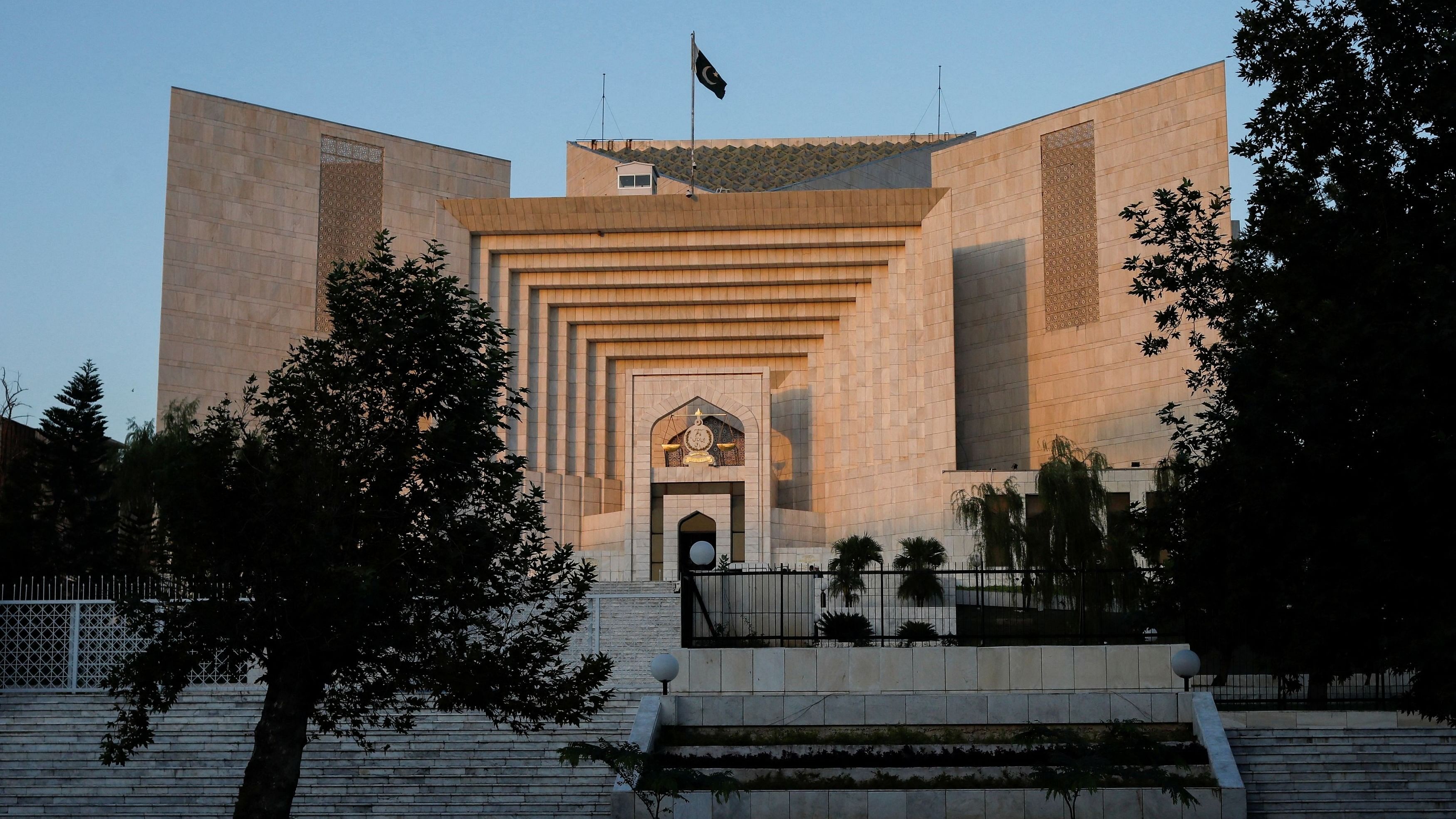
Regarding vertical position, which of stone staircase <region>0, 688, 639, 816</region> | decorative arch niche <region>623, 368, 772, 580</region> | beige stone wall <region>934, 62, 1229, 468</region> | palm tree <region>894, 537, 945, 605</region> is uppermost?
beige stone wall <region>934, 62, 1229, 468</region>

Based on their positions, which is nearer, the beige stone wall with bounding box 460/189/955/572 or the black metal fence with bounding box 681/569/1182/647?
the black metal fence with bounding box 681/569/1182/647

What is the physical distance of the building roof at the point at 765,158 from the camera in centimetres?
5081

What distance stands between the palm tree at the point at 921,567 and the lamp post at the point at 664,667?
3.70 m

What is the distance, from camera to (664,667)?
50.9ft

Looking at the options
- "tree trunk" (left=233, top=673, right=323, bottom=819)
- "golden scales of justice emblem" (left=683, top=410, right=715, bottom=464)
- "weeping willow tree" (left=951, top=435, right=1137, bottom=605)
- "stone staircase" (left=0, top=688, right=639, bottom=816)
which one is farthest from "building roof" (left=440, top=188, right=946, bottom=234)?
"tree trunk" (left=233, top=673, right=323, bottom=819)

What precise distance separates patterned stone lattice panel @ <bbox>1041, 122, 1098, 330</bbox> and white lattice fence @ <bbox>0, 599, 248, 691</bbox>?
2441 centimetres

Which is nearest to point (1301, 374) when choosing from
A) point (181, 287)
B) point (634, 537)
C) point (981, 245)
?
point (634, 537)

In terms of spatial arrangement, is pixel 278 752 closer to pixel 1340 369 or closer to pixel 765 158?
pixel 1340 369

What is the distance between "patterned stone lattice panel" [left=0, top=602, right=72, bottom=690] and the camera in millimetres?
18250

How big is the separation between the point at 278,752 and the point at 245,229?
27.4 metres

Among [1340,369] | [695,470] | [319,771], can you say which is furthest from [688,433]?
[1340,369]

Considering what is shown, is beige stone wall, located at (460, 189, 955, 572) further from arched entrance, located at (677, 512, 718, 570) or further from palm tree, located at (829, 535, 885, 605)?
palm tree, located at (829, 535, 885, 605)

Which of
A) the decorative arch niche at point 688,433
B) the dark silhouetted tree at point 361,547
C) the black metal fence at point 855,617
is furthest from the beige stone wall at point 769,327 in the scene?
the dark silhouetted tree at point 361,547

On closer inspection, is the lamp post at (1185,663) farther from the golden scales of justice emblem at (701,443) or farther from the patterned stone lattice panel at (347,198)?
the patterned stone lattice panel at (347,198)
